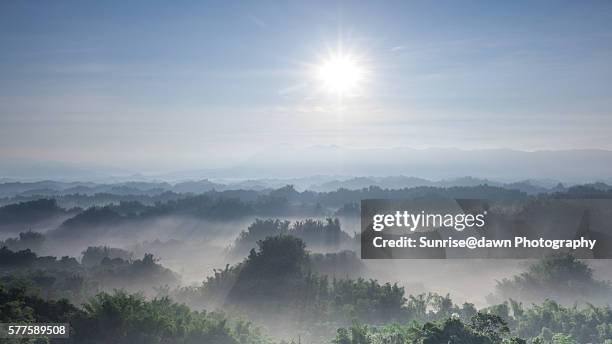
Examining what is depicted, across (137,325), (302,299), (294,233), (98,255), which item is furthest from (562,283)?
(98,255)

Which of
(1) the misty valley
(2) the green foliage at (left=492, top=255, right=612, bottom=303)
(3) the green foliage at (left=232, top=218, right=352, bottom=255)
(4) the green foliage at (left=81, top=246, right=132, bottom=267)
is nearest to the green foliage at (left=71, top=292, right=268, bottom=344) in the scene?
(1) the misty valley

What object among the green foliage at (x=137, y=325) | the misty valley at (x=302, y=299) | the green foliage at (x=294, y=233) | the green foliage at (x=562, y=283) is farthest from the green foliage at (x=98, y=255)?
the green foliage at (x=137, y=325)

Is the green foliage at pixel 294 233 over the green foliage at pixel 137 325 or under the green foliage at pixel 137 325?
under

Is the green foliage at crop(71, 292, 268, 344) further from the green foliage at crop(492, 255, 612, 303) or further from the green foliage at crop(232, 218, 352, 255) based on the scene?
the green foliage at crop(232, 218, 352, 255)

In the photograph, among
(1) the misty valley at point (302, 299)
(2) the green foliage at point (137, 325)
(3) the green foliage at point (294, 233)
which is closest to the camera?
(2) the green foliage at point (137, 325)

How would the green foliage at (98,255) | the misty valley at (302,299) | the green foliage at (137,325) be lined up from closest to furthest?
the green foliage at (137,325) → the misty valley at (302,299) → the green foliage at (98,255)

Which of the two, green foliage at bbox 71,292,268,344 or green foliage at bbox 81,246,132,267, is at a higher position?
green foliage at bbox 71,292,268,344

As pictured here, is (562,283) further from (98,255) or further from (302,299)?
(98,255)

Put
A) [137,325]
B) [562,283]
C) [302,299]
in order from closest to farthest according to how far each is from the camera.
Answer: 1. [137,325]
2. [302,299]
3. [562,283]

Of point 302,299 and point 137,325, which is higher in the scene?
point 137,325

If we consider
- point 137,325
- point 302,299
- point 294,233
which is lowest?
point 294,233

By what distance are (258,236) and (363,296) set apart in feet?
288

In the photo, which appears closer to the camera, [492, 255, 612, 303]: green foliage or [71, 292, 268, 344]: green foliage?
[71, 292, 268, 344]: green foliage

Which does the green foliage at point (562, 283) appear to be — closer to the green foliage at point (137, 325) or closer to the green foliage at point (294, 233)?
the green foliage at point (137, 325)
